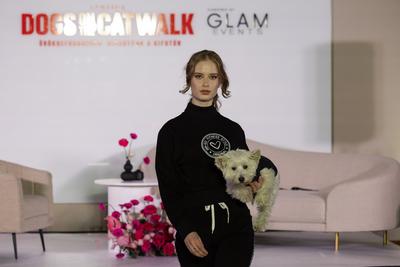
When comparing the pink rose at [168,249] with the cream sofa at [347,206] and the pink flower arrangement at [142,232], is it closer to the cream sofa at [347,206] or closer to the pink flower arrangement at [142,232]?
the pink flower arrangement at [142,232]

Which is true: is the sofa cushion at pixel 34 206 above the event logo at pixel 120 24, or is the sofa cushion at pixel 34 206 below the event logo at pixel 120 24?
below

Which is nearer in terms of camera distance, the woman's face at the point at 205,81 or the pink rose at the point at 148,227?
the woman's face at the point at 205,81

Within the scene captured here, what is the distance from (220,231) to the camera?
7.40 ft

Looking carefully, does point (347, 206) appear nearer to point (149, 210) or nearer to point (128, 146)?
point (149, 210)

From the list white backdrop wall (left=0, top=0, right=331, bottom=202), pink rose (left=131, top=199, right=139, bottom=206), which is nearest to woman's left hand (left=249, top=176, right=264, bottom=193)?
pink rose (left=131, top=199, right=139, bottom=206)

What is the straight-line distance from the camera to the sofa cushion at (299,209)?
5848mm

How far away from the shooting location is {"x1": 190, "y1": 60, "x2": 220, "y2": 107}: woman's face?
91.6 inches

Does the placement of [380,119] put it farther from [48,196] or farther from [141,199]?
[48,196]

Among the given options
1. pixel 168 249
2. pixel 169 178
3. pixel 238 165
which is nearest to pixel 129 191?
pixel 168 249

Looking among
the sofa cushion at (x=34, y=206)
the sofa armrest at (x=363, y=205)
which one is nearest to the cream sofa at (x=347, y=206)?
the sofa armrest at (x=363, y=205)

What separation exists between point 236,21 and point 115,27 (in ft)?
3.51

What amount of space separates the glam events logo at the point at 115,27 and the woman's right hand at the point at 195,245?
494cm

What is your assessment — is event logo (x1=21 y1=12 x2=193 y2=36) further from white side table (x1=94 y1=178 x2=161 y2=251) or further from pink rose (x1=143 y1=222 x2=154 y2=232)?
pink rose (x1=143 y1=222 x2=154 y2=232)

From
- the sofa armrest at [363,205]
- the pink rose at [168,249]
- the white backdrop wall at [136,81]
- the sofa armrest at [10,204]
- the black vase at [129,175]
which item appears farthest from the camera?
the white backdrop wall at [136,81]
